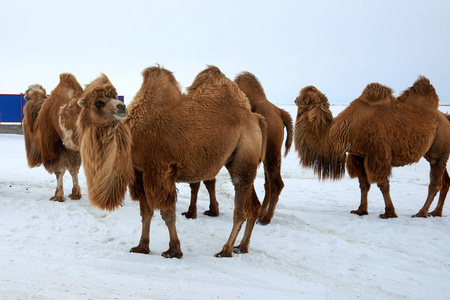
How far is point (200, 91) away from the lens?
5.39 m

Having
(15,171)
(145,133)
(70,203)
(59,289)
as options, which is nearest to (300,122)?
(145,133)

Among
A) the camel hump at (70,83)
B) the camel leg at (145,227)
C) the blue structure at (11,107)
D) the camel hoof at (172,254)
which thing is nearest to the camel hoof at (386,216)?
the camel hoof at (172,254)

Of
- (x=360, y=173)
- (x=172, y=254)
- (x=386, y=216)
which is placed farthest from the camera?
(x=360, y=173)

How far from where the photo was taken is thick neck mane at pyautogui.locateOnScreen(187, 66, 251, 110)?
538 centimetres

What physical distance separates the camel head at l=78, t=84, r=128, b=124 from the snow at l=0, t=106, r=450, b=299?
157cm

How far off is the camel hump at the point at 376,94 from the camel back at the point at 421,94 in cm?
40

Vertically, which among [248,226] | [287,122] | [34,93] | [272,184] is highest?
[34,93]

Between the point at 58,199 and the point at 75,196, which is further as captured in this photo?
the point at 75,196

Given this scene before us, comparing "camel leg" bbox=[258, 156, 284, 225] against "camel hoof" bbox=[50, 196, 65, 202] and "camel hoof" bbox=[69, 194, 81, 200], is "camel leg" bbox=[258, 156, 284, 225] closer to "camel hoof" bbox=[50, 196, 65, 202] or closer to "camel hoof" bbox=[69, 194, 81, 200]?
"camel hoof" bbox=[69, 194, 81, 200]

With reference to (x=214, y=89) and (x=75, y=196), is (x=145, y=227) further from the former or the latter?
(x=75, y=196)

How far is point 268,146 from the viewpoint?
22.6 ft

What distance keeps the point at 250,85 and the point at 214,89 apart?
6.27 feet

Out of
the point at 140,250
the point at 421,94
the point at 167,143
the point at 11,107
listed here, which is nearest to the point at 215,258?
the point at 140,250

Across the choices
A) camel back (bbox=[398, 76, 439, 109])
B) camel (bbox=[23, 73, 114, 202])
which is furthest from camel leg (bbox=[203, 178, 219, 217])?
camel back (bbox=[398, 76, 439, 109])
